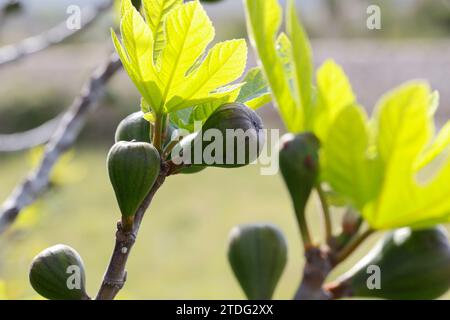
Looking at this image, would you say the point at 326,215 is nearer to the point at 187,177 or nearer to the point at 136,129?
the point at 136,129

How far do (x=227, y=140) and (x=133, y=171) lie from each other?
6 cm

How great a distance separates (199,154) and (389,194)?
0.12 meters

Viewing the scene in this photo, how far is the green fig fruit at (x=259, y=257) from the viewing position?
483mm

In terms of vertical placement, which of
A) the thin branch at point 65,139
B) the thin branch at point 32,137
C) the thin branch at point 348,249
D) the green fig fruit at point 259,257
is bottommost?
the thin branch at point 32,137

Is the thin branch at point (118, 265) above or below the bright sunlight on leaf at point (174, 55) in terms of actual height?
below

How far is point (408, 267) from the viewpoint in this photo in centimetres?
44

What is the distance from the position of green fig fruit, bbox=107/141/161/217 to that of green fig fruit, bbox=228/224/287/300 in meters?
0.09

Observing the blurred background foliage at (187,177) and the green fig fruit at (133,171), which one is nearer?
the green fig fruit at (133,171)

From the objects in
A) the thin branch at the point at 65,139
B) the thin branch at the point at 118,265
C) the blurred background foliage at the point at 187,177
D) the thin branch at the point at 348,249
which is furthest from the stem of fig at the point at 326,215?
the blurred background foliage at the point at 187,177

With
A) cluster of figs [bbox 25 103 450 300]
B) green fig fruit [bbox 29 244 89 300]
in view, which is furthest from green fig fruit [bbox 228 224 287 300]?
green fig fruit [bbox 29 244 89 300]

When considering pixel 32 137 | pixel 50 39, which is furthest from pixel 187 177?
pixel 50 39

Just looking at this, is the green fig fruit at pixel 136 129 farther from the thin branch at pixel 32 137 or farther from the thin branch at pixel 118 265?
the thin branch at pixel 32 137

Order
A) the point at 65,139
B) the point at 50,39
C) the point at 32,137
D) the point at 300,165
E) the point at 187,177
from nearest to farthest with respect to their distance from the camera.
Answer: the point at 300,165 < the point at 65,139 < the point at 50,39 < the point at 32,137 < the point at 187,177

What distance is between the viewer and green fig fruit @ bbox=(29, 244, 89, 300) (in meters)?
0.46
